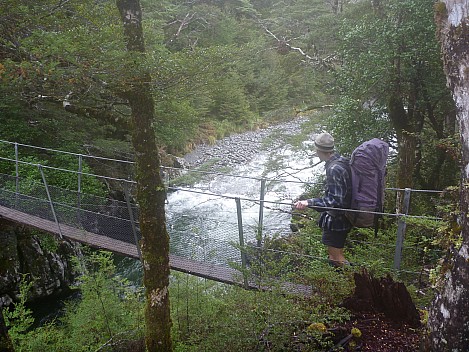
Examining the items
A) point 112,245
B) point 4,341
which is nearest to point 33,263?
point 112,245

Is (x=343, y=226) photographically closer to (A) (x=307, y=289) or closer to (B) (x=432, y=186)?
(A) (x=307, y=289)

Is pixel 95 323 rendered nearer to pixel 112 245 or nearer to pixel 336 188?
pixel 112 245

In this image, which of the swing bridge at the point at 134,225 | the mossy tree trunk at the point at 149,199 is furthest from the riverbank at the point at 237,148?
the mossy tree trunk at the point at 149,199

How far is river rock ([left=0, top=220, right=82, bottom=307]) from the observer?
21.8 ft

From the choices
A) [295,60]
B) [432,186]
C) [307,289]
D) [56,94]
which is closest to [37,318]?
[56,94]

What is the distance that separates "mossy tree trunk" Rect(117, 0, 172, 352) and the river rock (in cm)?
433

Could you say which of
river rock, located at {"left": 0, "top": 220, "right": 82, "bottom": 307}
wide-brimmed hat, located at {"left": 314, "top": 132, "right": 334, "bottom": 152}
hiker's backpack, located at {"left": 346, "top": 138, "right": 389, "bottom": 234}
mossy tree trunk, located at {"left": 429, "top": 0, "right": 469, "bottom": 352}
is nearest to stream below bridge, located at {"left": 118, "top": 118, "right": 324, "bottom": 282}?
wide-brimmed hat, located at {"left": 314, "top": 132, "right": 334, "bottom": 152}

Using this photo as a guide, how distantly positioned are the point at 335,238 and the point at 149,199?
1.39 metres

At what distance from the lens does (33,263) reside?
7.17 m

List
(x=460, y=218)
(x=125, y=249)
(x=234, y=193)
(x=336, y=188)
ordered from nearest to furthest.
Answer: (x=460, y=218) < (x=336, y=188) < (x=125, y=249) < (x=234, y=193)

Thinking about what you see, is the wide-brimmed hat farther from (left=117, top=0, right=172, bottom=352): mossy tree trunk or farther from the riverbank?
the riverbank

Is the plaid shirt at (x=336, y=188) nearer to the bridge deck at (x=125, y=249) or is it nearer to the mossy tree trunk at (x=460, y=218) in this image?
the bridge deck at (x=125, y=249)

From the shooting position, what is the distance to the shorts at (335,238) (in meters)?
3.04

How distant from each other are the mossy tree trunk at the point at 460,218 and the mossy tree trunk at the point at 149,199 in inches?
70.3
